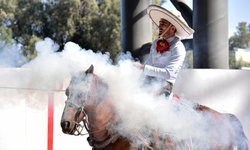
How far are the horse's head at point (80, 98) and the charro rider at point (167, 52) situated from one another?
0.60 metres

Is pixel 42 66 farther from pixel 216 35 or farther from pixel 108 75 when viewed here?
pixel 216 35

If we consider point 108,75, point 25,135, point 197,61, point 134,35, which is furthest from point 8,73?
point 134,35

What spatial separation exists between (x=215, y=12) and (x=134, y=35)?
2.73 metres

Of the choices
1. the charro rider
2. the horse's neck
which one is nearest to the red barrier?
the charro rider

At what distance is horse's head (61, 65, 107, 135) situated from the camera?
3.85 m

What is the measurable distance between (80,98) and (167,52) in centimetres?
117

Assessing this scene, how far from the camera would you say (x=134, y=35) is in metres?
11.7

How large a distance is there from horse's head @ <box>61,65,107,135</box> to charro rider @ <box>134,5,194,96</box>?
23.6 inches

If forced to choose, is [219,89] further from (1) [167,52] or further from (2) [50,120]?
(1) [167,52]

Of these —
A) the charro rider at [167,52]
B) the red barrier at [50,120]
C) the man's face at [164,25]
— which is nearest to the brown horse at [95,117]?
the charro rider at [167,52]

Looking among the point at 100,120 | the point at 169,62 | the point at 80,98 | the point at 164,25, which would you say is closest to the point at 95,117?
the point at 100,120

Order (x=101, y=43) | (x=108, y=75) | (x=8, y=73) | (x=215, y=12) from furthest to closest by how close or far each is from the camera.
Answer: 1. (x=101, y=43)
2. (x=215, y=12)
3. (x=8, y=73)
4. (x=108, y=75)

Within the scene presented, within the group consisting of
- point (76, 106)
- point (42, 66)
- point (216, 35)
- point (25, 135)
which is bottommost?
point (25, 135)

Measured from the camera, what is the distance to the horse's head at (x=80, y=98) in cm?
385
